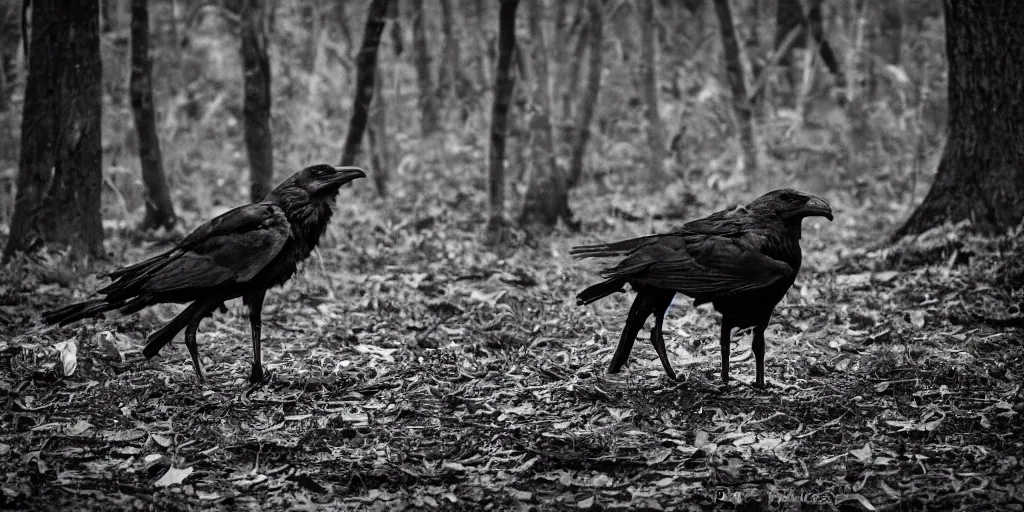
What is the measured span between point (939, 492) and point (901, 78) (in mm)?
12329

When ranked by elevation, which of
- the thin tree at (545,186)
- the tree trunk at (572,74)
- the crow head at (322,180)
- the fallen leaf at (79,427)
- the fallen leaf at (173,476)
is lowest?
the fallen leaf at (173,476)

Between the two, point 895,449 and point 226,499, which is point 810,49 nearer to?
point 895,449

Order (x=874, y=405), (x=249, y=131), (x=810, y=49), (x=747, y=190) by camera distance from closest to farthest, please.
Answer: (x=874, y=405), (x=249, y=131), (x=747, y=190), (x=810, y=49)

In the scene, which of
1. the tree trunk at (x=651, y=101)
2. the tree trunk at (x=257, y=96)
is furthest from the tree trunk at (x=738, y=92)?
the tree trunk at (x=257, y=96)

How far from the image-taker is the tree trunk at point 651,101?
16.0 metres

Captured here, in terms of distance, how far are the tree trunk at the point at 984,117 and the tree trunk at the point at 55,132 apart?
8511mm

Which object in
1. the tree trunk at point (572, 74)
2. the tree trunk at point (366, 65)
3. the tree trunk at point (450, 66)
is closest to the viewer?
the tree trunk at point (366, 65)

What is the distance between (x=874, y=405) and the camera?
5.80 meters

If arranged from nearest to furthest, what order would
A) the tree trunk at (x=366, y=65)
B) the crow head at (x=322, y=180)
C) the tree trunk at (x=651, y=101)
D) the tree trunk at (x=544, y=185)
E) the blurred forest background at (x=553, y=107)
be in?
1. the crow head at (x=322, y=180)
2. the tree trunk at (x=366, y=65)
3. the tree trunk at (x=544, y=185)
4. the blurred forest background at (x=553, y=107)
5. the tree trunk at (x=651, y=101)

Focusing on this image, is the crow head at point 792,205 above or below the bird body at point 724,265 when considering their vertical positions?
above

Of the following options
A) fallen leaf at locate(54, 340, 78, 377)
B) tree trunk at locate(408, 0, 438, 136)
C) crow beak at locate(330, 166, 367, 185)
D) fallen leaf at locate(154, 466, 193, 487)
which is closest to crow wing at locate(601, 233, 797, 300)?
crow beak at locate(330, 166, 367, 185)

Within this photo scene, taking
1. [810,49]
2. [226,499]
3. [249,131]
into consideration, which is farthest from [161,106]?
[226,499]

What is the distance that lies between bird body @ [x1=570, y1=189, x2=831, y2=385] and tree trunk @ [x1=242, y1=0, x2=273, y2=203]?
18.5ft

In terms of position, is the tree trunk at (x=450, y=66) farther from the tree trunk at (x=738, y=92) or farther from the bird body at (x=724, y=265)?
the bird body at (x=724, y=265)
